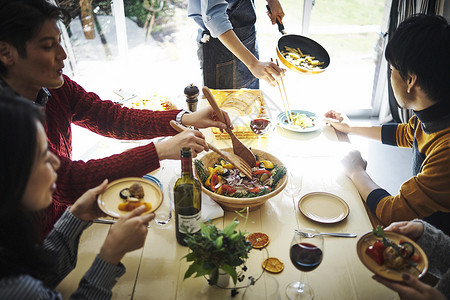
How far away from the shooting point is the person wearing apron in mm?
2156

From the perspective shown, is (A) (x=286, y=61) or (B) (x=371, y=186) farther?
(A) (x=286, y=61)

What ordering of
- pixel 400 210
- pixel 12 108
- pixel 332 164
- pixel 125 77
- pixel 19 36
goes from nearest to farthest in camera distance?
pixel 12 108 → pixel 19 36 → pixel 400 210 → pixel 332 164 → pixel 125 77

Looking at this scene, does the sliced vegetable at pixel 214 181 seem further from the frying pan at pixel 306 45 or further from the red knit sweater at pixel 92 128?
the frying pan at pixel 306 45

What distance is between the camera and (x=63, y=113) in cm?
168

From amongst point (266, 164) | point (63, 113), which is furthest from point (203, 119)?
point (63, 113)

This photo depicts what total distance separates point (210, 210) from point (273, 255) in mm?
283

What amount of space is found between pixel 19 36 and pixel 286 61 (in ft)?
4.05

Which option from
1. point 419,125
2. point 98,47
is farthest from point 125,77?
point 419,125

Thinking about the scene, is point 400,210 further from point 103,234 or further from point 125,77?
point 125,77

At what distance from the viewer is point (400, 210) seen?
1.46 m

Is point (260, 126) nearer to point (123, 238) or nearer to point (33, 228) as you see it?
point (123, 238)

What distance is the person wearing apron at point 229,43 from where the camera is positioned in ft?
7.07

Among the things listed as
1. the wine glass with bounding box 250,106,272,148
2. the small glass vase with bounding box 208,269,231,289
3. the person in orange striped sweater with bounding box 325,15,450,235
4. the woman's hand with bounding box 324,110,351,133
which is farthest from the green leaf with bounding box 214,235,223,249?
the woman's hand with bounding box 324,110,351,133

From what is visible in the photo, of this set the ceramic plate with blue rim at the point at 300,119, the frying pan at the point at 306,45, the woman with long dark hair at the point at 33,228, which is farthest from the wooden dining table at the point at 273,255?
the frying pan at the point at 306,45
